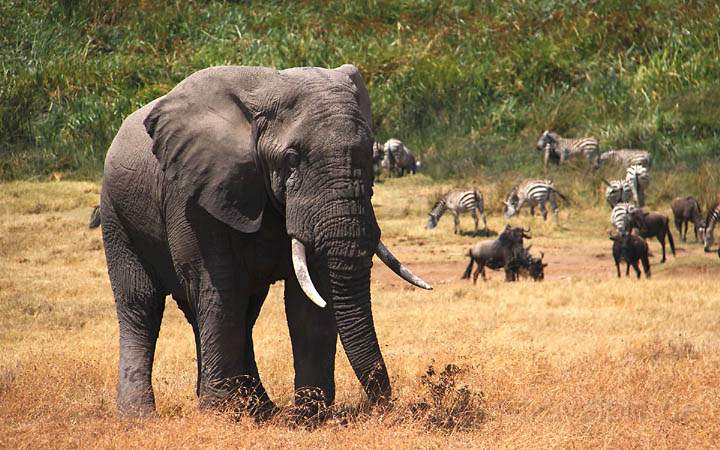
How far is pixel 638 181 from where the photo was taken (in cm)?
2162

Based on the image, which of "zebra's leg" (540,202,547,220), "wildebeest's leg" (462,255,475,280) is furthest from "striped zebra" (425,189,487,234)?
"wildebeest's leg" (462,255,475,280)

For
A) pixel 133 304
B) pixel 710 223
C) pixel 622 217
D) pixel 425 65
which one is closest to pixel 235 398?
pixel 133 304

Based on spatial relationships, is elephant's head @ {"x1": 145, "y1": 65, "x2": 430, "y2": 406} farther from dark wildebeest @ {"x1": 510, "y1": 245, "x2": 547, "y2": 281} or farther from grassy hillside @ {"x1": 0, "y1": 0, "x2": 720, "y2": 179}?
grassy hillside @ {"x1": 0, "y1": 0, "x2": 720, "y2": 179}

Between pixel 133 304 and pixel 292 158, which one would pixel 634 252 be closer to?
pixel 133 304

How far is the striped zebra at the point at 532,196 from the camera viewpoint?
→ 2077 centimetres

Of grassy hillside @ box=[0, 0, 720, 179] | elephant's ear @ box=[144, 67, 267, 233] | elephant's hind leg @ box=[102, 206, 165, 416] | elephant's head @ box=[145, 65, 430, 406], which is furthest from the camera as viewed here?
grassy hillside @ box=[0, 0, 720, 179]

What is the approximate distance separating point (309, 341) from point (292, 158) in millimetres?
1175

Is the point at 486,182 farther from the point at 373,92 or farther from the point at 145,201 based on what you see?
the point at 145,201

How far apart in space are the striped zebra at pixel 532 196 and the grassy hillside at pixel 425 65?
10.7ft

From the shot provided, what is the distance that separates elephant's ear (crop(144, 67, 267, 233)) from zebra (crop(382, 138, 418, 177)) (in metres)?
18.6

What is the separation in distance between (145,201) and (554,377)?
321 cm

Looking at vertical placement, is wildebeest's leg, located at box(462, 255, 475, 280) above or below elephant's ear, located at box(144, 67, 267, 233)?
below

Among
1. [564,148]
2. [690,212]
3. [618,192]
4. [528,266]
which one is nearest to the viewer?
[528,266]

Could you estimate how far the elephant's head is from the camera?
636 cm
